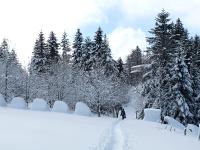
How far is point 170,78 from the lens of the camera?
43531 millimetres

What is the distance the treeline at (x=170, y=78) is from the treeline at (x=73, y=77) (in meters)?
11.8

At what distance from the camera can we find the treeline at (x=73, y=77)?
5766cm

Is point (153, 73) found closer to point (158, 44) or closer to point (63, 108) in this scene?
point (158, 44)

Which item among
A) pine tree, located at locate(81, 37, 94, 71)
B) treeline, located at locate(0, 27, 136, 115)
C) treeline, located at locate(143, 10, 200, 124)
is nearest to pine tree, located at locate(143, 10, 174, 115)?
treeline, located at locate(143, 10, 200, 124)

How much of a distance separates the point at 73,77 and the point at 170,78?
24118 millimetres

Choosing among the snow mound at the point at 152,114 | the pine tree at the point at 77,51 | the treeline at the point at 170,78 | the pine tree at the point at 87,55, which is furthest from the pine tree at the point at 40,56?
the snow mound at the point at 152,114

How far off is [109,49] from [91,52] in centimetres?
324

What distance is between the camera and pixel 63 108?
142 feet

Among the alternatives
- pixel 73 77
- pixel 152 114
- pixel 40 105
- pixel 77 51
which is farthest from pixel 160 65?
pixel 77 51

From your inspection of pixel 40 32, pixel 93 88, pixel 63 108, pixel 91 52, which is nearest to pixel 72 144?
pixel 63 108

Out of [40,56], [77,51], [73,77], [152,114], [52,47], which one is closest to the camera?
[152,114]

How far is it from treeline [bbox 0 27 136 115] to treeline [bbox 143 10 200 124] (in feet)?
38.8

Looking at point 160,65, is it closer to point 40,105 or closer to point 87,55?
point 40,105

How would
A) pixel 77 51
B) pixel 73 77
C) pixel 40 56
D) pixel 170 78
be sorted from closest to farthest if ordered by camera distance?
pixel 170 78 < pixel 73 77 < pixel 77 51 < pixel 40 56
